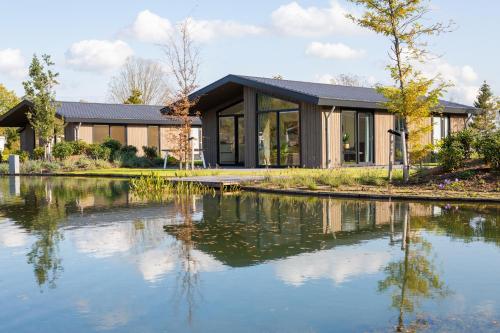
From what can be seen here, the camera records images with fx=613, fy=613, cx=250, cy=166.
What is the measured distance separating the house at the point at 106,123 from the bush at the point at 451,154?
18.0 m

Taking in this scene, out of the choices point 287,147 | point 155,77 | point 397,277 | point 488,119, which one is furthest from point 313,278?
point 155,77

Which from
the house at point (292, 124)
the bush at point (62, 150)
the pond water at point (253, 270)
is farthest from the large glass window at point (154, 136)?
the pond water at point (253, 270)

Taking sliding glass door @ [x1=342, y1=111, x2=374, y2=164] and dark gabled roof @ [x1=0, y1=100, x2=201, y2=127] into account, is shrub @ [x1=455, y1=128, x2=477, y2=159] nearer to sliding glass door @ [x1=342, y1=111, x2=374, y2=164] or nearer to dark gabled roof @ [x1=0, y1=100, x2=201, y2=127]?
sliding glass door @ [x1=342, y1=111, x2=374, y2=164]

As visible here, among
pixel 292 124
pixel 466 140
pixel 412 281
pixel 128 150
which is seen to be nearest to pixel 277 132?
pixel 292 124

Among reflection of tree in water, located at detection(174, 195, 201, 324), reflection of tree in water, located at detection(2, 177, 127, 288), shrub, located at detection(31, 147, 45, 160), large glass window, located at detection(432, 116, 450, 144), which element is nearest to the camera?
reflection of tree in water, located at detection(174, 195, 201, 324)

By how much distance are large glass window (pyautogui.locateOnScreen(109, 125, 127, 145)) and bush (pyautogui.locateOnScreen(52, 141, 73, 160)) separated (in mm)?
4816

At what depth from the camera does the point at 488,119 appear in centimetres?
4712

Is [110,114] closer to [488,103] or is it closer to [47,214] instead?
[47,214]

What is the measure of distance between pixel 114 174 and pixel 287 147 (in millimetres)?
6926

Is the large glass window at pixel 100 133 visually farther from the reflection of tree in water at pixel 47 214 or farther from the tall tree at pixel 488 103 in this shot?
the tall tree at pixel 488 103

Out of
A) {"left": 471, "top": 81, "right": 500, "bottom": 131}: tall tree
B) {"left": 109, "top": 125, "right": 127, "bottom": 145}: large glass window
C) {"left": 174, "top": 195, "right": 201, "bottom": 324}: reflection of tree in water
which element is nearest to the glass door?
{"left": 109, "top": 125, "right": 127, "bottom": 145}: large glass window

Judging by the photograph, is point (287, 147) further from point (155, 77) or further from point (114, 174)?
point (155, 77)

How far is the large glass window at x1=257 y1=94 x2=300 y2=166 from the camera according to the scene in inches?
961

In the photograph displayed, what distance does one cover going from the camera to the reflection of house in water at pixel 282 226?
7750mm
